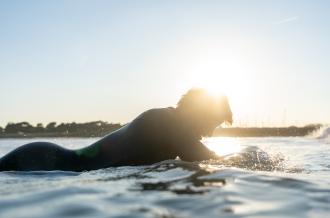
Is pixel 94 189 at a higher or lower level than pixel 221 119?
lower

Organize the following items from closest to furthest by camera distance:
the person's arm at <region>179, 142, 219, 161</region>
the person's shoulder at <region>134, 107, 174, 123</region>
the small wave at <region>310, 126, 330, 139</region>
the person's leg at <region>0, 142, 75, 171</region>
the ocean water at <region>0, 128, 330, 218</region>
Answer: the ocean water at <region>0, 128, 330, 218</region> < the person's leg at <region>0, 142, 75, 171</region> < the person's shoulder at <region>134, 107, 174, 123</region> < the person's arm at <region>179, 142, 219, 161</region> < the small wave at <region>310, 126, 330, 139</region>

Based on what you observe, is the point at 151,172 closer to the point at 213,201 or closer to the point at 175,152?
the point at 175,152

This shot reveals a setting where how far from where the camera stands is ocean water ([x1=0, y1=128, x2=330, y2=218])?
13.3ft

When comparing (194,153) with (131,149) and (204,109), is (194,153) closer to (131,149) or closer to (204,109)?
(204,109)

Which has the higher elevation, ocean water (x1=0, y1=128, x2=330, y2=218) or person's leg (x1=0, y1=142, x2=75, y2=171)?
person's leg (x1=0, y1=142, x2=75, y2=171)

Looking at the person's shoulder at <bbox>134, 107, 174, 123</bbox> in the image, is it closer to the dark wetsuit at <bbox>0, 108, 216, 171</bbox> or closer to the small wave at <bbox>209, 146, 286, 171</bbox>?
Result: the dark wetsuit at <bbox>0, 108, 216, 171</bbox>

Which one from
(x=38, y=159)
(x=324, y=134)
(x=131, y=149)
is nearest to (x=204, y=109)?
(x=131, y=149)

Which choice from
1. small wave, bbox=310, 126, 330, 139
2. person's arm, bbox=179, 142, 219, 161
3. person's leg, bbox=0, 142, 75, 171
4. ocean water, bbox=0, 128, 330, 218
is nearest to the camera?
ocean water, bbox=0, 128, 330, 218

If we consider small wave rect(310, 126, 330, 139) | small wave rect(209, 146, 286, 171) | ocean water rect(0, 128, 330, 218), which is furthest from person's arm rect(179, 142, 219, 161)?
small wave rect(310, 126, 330, 139)

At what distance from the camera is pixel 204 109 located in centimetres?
847

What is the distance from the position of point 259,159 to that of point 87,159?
10.2 ft

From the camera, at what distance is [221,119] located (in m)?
8.76

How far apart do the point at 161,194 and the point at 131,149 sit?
3041 mm

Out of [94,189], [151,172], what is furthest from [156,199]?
[151,172]
